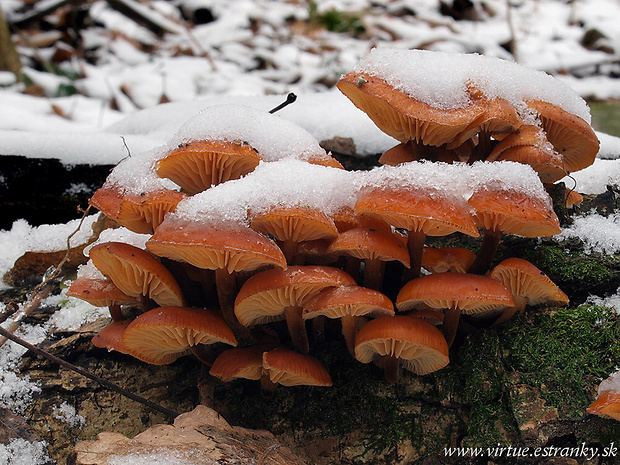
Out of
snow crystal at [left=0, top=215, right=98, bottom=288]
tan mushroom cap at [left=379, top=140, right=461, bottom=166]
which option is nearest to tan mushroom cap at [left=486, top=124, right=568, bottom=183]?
tan mushroom cap at [left=379, top=140, right=461, bottom=166]

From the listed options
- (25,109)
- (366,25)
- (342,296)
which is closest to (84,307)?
(342,296)

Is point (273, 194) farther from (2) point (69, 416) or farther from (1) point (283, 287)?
(2) point (69, 416)

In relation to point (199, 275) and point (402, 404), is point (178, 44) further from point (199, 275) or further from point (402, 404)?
point (402, 404)

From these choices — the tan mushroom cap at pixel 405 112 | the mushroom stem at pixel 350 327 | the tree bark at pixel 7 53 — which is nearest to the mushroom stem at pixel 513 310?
the mushroom stem at pixel 350 327

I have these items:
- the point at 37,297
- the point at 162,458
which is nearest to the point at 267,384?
the point at 162,458

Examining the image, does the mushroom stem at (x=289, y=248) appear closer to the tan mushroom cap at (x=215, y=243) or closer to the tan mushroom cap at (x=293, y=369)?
the tan mushroom cap at (x=215, y=243)

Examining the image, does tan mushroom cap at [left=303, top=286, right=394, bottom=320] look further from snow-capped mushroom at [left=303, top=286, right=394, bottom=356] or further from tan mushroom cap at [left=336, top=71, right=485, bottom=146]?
tan mushroom cap at [left=336, top=71, right=485, bottom=146]
